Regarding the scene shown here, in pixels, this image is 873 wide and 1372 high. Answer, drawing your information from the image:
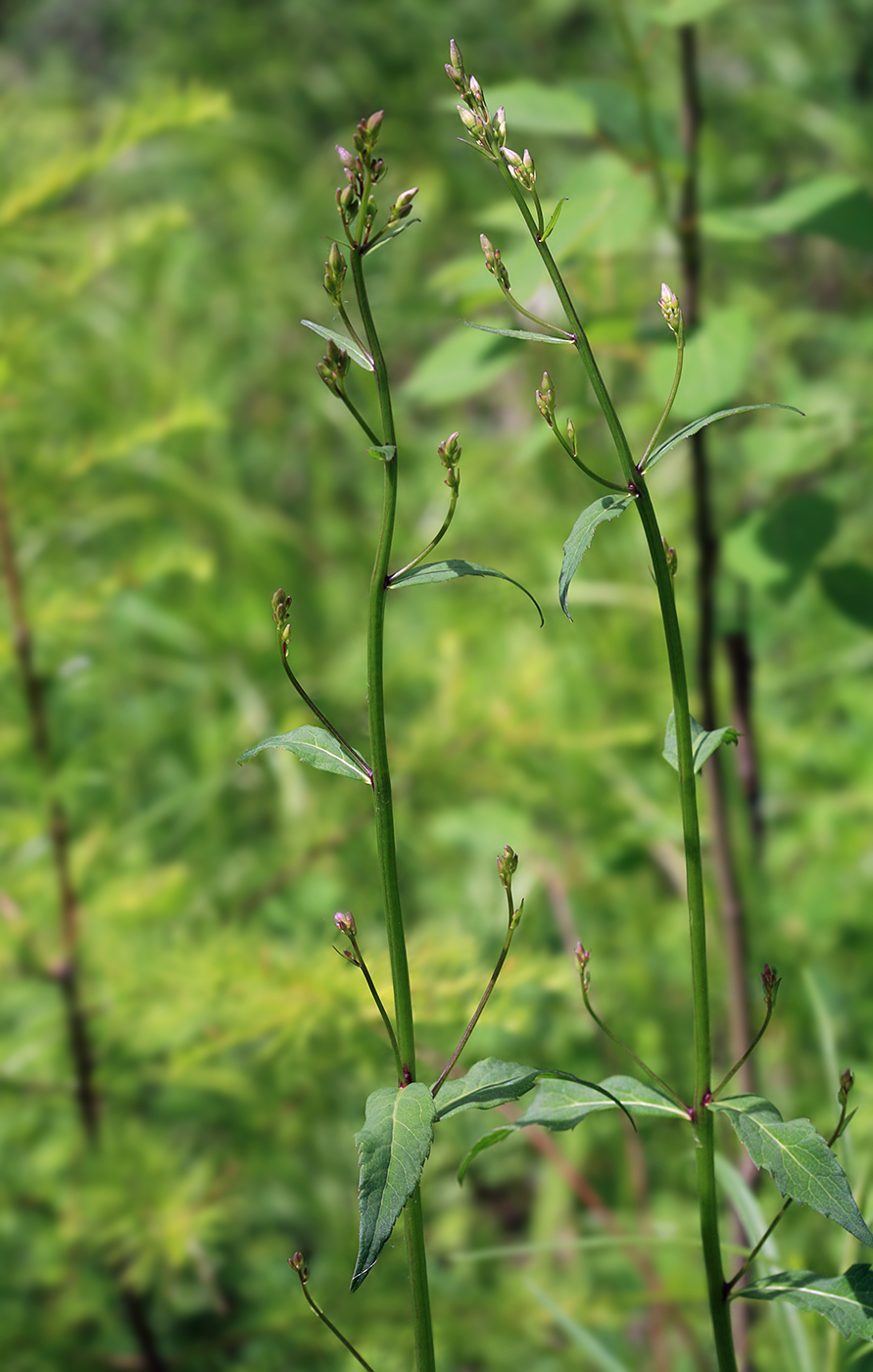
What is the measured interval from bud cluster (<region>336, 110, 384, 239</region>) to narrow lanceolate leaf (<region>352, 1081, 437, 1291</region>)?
0.84 feet

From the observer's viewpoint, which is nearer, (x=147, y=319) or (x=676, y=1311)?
(x=676, y=1311)

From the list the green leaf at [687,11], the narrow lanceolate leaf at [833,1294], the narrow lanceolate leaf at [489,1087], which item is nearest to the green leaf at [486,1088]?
the narrow lanceolate leaf at [489,1087]

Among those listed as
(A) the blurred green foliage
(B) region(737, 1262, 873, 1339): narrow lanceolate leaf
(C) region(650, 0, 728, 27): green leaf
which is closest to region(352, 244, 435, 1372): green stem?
(B) region(737, 1262, 873, 1339): narrow lanceolate leaf

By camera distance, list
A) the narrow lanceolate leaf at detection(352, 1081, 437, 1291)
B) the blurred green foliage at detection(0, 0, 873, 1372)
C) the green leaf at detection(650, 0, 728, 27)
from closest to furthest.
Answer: the narrow lanceolate leaf at detection(352, 1081, 437, 1291)
the green leaf at detection(650, 0, 728, 27)
the blurred green foliage at detection(0, 0, 873, 1372)

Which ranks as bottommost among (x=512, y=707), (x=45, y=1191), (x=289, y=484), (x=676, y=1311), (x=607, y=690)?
(x=676, y=1311)

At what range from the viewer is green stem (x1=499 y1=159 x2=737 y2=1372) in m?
0.35

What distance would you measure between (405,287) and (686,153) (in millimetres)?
1020

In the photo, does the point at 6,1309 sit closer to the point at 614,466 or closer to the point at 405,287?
the point at 614,466

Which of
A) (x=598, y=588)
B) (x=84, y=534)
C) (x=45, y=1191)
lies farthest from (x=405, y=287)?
(x=45, y=1191)

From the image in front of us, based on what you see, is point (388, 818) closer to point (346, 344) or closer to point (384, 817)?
A: point (384, 817)

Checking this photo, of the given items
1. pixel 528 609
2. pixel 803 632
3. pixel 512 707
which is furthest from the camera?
pixel 803 632

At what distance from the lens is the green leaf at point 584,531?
0.35m

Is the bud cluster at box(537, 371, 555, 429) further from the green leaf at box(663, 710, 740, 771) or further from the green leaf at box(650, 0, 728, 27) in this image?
the green leaf at box(650, 0, 728, 27)

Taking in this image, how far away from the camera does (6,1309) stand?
42.4 inches
